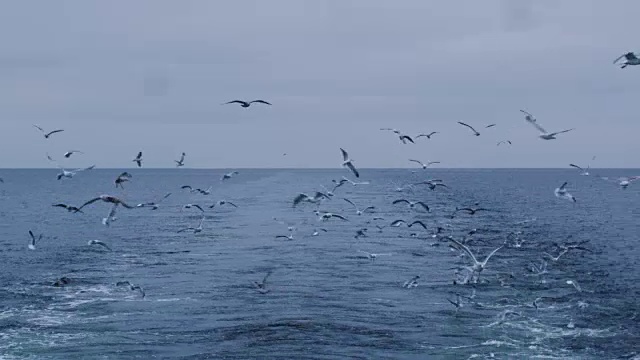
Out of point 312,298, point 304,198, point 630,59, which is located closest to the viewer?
point 630,59

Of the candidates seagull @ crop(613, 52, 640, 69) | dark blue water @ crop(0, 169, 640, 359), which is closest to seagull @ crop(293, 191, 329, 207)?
dark blue water @ crop(0, 169, 640, 359)

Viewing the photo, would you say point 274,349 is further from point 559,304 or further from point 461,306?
point 559,304

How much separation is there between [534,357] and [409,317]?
31.1 ft

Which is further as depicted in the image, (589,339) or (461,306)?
(461,306)

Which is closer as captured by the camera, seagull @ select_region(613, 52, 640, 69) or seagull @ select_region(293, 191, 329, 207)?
seagull @ select_region(613, 52, 640, 69)

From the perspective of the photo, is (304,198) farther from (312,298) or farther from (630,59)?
(630,59)

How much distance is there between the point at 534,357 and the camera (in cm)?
3669

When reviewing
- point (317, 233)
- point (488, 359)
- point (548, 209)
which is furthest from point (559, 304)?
point (548, 209)

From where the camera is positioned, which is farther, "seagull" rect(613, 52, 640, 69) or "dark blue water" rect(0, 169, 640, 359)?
"dark blue water" rect(0, 169, 640, 359)

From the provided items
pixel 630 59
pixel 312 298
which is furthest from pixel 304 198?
pixel 630 59

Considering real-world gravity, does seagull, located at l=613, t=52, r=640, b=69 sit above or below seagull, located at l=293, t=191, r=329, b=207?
below

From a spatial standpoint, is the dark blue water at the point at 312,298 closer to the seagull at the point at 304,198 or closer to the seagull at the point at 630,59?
the seagull at the point at 304,198

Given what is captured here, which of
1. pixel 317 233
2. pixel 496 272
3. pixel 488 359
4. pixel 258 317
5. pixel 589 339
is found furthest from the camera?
pixel 317 233

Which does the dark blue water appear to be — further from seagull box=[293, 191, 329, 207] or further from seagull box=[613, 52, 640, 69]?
seagull box=[613, 52, 640, 69]
